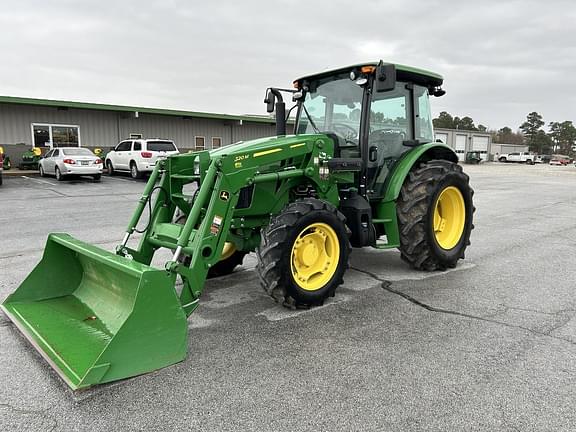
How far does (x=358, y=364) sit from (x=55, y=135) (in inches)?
963

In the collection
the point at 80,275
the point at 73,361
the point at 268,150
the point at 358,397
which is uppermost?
the point at 268,150

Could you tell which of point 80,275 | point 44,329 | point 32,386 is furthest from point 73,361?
point 80,275

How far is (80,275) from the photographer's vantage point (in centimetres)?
437

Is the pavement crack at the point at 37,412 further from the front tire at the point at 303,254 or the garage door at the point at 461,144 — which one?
the garage door at the point at 461,144

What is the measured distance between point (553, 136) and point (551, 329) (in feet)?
364

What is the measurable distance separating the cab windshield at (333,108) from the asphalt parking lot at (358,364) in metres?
1.82

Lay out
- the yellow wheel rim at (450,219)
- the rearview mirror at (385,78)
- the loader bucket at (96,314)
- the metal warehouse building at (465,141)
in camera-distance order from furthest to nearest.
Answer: the metal warehouse building at (465,141) < the yellow wheel rim at (450,219) < the rearview mirror at (385,78) < the loader bucket at (96,314)

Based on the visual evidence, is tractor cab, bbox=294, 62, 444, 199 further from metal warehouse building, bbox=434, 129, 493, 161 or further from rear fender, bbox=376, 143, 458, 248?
metal warehouse building, bbox=434, 129, 493, 161

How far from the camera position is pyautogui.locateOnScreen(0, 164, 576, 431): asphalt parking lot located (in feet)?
9.02

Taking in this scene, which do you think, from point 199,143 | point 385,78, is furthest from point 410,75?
point 199,143

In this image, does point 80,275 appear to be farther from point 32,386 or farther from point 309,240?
point 309,240

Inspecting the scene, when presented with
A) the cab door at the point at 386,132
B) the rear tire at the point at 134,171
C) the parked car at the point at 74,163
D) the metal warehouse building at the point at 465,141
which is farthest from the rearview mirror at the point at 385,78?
the metal warehouse building at the point at 465,141

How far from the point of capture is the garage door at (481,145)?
5862 centimetres

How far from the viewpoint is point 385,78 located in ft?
15.1
